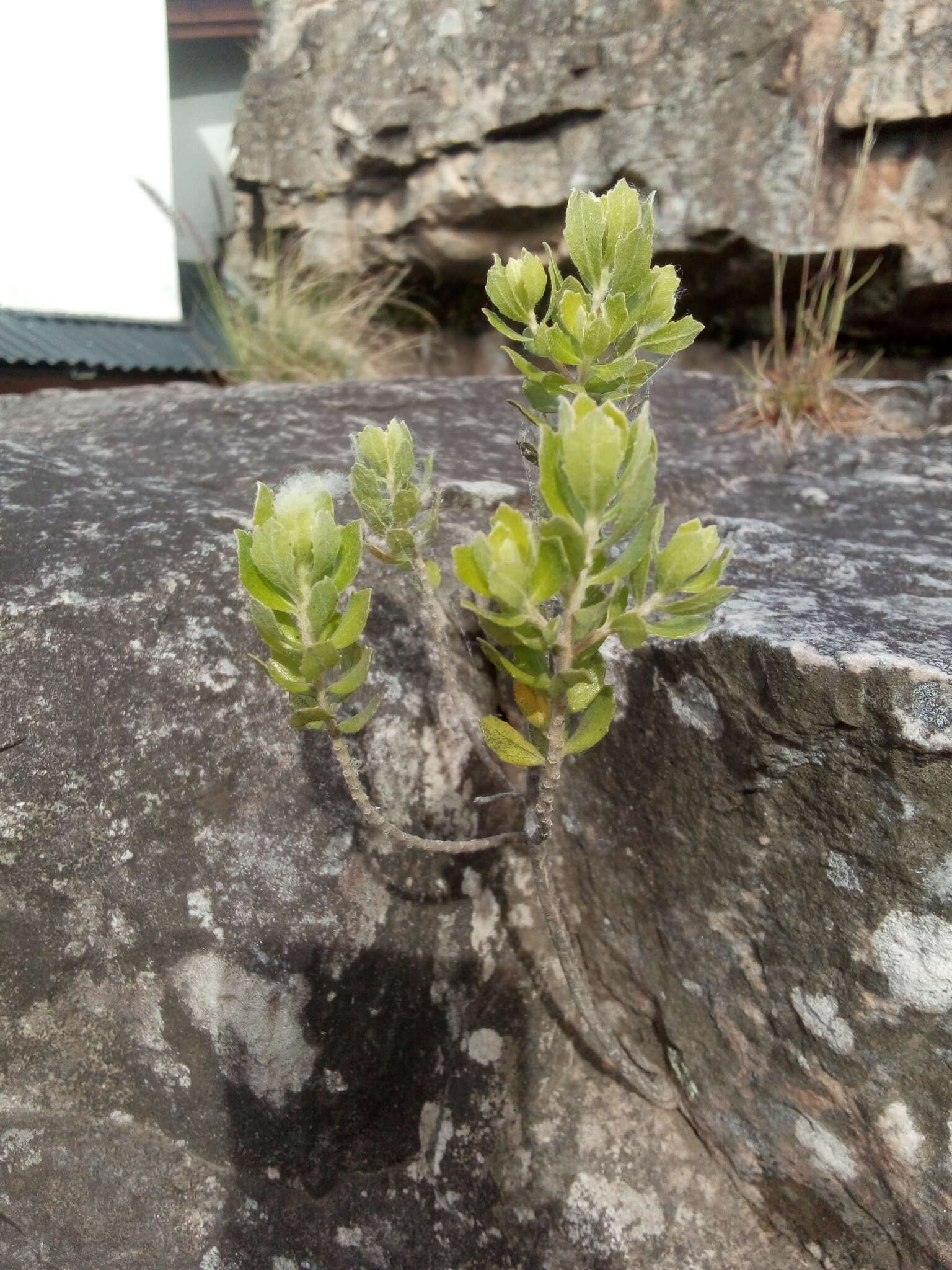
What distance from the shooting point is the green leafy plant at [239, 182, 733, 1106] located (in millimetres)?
623

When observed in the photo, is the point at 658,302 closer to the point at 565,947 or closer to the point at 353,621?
the point at 353,621

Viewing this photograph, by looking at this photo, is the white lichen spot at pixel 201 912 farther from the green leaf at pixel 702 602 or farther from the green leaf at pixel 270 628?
the green leaf at pixel 702 602

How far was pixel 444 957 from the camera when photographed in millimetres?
1083

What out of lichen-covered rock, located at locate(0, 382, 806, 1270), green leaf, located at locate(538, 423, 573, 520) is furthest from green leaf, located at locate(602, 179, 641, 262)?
lichen-covered rock, located at locate(0, 382, 806, 1270)

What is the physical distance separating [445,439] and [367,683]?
28.3 inches

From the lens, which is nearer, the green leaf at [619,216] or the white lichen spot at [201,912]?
the green leaf at [619,216]

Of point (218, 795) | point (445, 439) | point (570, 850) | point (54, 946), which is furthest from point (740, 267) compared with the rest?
point (54, 946)

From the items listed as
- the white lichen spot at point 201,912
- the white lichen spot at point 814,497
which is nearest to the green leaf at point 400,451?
the white lichen spot at point 201,912

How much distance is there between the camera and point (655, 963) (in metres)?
1.08

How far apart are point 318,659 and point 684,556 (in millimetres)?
319

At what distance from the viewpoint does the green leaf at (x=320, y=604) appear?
2.28ft

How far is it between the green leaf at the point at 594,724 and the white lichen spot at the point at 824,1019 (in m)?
0.46

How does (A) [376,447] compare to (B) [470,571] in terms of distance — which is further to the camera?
(A) [376,447]

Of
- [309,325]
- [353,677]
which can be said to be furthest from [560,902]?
[309,325]
